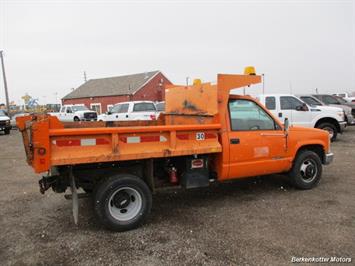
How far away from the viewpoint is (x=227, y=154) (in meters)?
5.29

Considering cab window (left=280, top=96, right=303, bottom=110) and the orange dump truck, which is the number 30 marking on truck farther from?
cab window (left=280, top=96, right=303, bottom=110)

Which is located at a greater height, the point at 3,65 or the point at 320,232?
the point at 3,65

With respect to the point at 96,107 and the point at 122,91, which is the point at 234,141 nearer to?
the point at 122,91

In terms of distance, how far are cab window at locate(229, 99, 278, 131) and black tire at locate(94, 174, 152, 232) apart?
1.91 meters

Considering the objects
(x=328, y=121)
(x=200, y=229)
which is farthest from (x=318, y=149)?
(x=328, y=121)

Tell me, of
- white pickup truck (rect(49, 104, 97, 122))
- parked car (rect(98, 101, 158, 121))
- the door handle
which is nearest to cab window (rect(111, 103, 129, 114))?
parked car (rect(98, 101, 158, 121))

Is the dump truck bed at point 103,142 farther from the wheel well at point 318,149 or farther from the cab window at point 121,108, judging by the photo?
the cab window at point 121,108

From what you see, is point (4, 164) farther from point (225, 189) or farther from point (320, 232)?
point (320, 232)

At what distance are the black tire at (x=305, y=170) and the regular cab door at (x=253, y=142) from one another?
314 millimetres

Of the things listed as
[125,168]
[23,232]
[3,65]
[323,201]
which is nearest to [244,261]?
[125,168]

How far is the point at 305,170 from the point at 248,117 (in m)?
1.74

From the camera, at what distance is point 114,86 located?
49875 mm

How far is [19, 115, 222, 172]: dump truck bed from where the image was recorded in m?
4.01

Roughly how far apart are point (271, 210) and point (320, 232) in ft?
3.25
